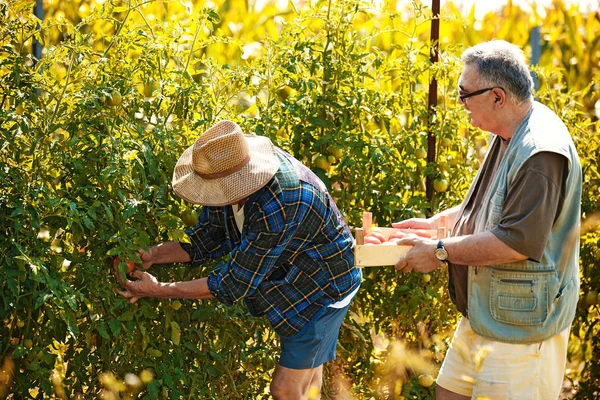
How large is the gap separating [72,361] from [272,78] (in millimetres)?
1270

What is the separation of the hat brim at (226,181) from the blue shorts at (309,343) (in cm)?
54

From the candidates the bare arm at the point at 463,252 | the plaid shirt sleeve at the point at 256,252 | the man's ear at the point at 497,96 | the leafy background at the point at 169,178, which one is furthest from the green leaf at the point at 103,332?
the man's ear at the point at 497,96

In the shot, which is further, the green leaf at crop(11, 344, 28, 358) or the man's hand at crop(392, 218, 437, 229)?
the man's hand at crop(392, 218, 437, 229)

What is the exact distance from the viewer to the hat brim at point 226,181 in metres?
2.90

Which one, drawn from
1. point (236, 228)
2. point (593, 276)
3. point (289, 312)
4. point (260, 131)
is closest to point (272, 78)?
point (260, 131)

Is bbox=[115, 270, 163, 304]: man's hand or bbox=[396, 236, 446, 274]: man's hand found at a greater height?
bbox=[396, 236, 446, 274]: man's hand

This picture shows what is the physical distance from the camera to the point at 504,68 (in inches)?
114

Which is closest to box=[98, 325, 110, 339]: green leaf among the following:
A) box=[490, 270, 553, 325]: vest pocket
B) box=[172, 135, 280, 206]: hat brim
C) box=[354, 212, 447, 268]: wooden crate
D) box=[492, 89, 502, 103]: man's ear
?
box=[172, 135, 280, 206]: hat brim

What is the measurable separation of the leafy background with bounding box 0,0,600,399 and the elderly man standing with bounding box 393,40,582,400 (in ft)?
1.97

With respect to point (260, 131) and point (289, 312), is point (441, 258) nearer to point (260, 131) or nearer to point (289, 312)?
point (289, 312)

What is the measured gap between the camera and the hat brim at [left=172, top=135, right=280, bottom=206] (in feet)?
9.52

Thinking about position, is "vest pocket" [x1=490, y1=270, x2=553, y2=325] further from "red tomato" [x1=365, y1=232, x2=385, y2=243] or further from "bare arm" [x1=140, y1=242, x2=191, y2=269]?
"bare arm" [x1=140, y1=242, x2=191, y2=269]

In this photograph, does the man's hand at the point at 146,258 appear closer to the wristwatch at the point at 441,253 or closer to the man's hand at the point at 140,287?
the man's hand at the point at 140,287

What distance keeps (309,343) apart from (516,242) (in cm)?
80
